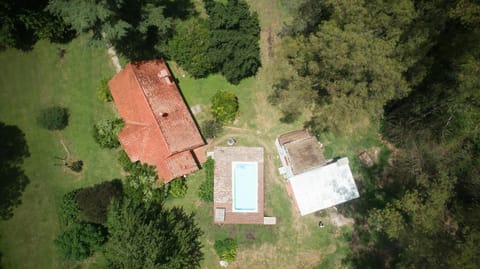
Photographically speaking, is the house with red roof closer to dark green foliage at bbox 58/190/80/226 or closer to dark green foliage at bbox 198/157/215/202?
dark green foliage at bbox 198/157/215/202

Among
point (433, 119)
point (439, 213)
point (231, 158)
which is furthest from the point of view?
point (231, 158)

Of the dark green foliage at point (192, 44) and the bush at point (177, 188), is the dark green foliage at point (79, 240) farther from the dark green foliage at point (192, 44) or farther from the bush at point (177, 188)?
the dark green foliage at point (192, 44)

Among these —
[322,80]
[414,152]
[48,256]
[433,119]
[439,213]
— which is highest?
[322,80]

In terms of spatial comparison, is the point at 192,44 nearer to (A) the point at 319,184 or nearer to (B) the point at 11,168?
(A) the point at 319,184

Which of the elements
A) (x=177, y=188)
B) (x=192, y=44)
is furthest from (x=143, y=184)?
(x=192, y=44)

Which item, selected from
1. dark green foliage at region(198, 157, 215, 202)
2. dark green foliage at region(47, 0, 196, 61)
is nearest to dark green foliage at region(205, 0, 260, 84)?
dark green foliage at region(47, 0, 196, 61)

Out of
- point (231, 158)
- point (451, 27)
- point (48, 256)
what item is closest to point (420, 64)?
point (451, 27)

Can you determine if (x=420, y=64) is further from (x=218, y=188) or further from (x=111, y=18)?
(x=111, y=18)
